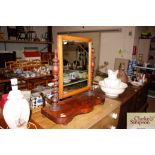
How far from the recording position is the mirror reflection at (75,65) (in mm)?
963

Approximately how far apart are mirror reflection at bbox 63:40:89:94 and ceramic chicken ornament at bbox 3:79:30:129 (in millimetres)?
315

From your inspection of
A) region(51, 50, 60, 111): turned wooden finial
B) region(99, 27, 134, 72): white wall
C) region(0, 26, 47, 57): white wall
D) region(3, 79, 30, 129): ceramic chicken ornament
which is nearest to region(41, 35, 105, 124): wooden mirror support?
region(51, 50, 60, 111): turned wooden finial

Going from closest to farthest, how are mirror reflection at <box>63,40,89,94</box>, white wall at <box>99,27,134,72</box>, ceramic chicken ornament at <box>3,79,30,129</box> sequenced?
ceramic chicken ornament at <box>3,79,30,129</box>, mirror reflection at <box>63,40,89,94</box>, white wall at <box>99,27,134,72</box>

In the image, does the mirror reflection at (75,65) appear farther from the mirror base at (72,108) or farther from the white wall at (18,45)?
the white wall at (18,45)

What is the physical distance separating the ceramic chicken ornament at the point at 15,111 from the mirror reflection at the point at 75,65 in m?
0.31

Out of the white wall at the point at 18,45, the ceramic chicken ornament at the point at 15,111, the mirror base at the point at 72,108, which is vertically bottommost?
the mirror base at the point at 72,108

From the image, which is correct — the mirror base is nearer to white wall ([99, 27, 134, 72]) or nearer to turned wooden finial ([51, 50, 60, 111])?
turned wooden finial ([51, 50, 60, 111])

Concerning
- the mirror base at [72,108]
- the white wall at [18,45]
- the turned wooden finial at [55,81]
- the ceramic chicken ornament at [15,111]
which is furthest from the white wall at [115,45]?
the ceramic chicken ornament at [15,111]

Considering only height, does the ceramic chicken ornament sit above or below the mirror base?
above

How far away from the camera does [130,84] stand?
1.84 meters

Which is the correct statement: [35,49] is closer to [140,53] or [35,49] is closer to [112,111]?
[140,53]

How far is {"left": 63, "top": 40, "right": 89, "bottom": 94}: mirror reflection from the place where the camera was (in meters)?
0.96
